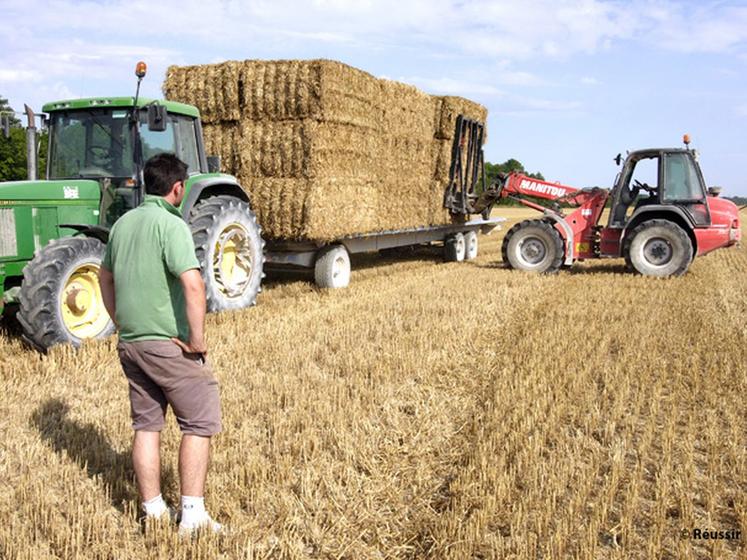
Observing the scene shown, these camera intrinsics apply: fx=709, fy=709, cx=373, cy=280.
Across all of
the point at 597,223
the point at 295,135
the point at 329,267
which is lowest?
the point at 329,267

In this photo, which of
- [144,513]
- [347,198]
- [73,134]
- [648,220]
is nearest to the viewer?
[144,513]

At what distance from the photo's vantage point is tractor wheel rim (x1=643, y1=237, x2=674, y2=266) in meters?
11.4

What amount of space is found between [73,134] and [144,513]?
487 cm

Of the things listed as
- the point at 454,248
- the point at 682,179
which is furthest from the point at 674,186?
the point at 454,248

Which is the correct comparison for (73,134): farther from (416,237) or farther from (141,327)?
(416,237)

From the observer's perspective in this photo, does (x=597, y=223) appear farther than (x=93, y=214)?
Yes

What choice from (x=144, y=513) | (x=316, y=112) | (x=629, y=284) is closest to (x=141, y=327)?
(x=144, y=513)

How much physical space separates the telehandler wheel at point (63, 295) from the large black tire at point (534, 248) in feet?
24.8

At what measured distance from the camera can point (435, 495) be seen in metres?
3.62

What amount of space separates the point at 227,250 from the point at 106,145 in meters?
1.73

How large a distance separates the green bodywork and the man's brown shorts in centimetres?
344

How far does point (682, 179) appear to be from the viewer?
11281 millimetres

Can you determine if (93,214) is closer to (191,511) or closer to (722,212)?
(191,511)

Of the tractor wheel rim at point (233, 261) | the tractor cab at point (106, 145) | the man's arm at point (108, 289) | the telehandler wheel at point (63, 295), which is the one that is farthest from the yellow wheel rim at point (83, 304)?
the man's arm at point (108, 289)
